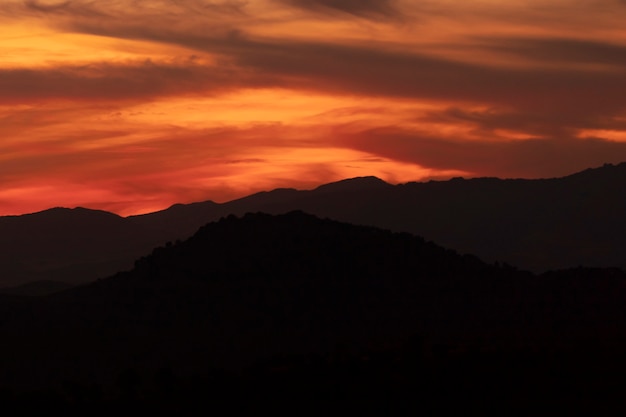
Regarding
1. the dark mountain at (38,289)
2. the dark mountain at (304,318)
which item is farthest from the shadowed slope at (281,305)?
the dark mountain at (38,289)

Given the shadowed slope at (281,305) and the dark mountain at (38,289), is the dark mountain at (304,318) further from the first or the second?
the dark mountain at (38,289)

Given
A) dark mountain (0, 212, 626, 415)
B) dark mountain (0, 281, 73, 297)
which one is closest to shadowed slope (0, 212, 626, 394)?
dark mountain (0, 212, 626, 415)

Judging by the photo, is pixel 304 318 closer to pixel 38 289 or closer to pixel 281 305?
pixel 281 305

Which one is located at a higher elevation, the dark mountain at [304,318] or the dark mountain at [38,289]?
the dark mountain at [38,289]

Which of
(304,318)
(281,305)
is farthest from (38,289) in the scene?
(304,318)

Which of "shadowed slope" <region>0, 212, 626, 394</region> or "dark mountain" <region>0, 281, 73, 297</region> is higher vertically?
"dark mountain" <region>0, 281, 73, 297</region>

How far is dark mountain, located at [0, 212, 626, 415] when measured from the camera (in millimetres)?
52969

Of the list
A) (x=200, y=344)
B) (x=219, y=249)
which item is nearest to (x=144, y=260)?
(x=219, y=249)

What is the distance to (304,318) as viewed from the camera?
8188cm

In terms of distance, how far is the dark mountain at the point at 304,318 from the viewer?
5297 centimetres

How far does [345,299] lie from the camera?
277ft

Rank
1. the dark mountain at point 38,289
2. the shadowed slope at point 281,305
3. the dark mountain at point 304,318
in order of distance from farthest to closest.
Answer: the dark mountain at point 38,289
the shadowed slope at point 281,305
the dark mountain at point 304,318

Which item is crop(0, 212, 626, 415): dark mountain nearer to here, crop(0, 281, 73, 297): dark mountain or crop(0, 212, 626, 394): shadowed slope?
crop(0, 212, 626, 394): shadowed slope

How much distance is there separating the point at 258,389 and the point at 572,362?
13.3 metres
